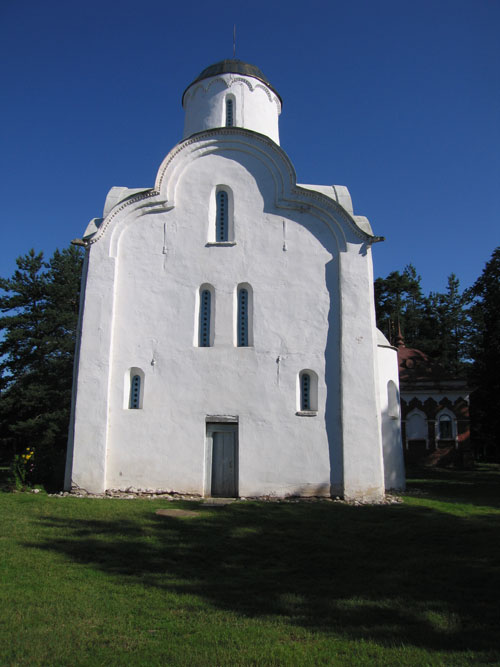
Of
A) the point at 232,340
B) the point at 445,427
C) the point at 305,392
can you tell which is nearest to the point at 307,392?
the point at 305,392

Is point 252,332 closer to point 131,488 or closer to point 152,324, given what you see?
point 152,324

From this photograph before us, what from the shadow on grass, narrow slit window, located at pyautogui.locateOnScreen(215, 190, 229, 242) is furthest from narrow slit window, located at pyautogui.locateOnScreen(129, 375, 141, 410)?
narrow slit window, located at pyautogui.locateOnScreen(215, 190, 229, 242)

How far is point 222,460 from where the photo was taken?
14.8 meters

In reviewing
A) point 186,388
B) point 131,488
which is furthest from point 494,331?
point 131,488

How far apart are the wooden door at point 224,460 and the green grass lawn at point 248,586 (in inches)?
84.5

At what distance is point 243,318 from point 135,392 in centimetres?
385

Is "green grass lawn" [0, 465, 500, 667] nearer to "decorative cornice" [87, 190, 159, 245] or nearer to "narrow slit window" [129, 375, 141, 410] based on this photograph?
"narrow slit window" [129, 375, 141, 410]

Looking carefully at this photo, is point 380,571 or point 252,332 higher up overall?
point 252,332

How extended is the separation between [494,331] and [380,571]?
22.5 m

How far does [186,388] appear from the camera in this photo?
1495 centimetres

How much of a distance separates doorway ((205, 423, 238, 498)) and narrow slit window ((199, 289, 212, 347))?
8.16 ft

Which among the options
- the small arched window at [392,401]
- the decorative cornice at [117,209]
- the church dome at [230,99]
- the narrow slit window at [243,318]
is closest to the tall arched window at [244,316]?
the narrow slit window at [243,318]

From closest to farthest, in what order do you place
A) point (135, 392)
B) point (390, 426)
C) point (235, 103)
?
point (135, 392)
point (390, 426)
point (235, 103)

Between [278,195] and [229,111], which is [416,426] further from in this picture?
[229,111]
